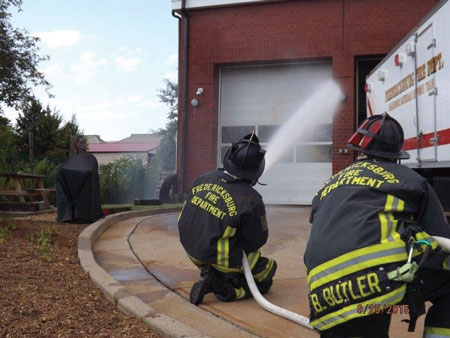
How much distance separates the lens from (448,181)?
645cm

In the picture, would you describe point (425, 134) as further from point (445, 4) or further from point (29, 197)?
point (29, 197)

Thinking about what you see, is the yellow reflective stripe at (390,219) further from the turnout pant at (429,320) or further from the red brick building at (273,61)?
the red brick building at (273,61)

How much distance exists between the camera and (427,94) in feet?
21.2

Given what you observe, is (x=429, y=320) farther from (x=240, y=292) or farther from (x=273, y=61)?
(x=273, y=61)

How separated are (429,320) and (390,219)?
1.70ft

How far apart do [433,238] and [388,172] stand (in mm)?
335

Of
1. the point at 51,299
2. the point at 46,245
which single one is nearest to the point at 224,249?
the point at 51,299

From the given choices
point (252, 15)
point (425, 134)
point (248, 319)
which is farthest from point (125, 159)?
point (248, 319)

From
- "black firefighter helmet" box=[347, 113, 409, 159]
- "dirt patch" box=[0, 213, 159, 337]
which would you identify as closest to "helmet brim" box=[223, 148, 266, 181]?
"dirt patch" box=[0, 213, 159, 337]

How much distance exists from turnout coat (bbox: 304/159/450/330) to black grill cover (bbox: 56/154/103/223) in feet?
22.1

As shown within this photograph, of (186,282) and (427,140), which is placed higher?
(427,140)

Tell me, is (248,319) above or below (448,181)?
below

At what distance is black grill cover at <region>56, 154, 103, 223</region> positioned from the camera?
8523mm

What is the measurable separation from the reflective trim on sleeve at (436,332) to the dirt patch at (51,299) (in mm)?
1738
